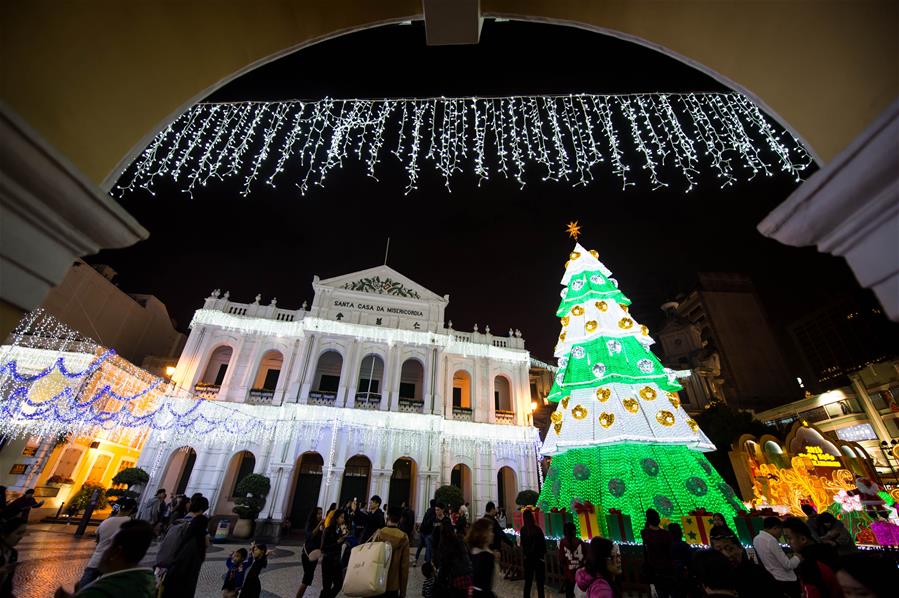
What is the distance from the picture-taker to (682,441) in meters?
8.33

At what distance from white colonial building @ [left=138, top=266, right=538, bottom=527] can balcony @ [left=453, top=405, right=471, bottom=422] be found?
0.16 meters

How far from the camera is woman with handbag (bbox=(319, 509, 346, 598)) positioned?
4996 mm

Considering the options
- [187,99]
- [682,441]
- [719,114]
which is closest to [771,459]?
[682,441]

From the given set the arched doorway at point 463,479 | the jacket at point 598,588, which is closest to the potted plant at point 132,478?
the arched doorway at point 463,479

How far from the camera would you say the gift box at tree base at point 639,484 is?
7699 mm

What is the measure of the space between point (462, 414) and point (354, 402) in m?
5.49

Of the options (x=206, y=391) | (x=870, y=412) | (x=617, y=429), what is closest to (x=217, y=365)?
(x=206, y=391)

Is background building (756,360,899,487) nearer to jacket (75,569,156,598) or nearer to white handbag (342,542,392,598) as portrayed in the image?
white handbag (342,542,392,598)

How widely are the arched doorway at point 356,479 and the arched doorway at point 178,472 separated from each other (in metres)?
7.02

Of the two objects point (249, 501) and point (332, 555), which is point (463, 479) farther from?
point (332, 555)

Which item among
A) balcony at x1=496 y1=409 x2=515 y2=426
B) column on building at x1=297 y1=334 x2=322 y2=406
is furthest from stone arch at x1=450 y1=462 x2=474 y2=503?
column on building at x1=297 y1=334 x2=322 y2=406

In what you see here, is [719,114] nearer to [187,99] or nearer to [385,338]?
[187,99]

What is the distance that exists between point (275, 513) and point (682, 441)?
47.9ft

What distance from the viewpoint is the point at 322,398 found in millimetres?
17859
